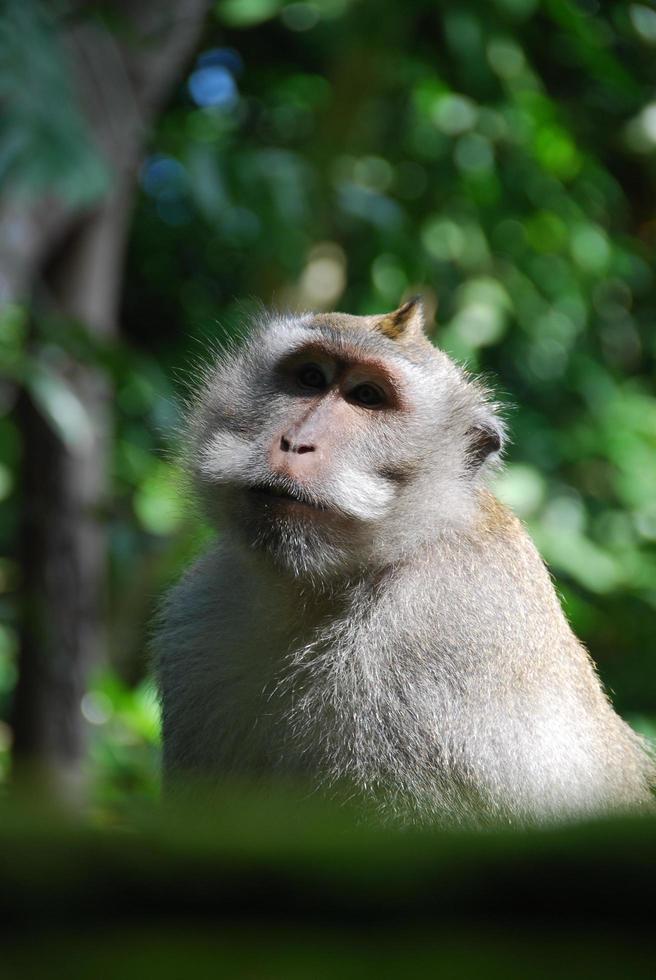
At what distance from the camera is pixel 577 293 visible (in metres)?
8.38

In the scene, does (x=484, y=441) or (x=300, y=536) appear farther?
(x=484, y=441)

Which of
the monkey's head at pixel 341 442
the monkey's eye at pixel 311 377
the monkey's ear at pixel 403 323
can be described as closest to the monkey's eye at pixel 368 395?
the monkey's head at pixel 341 442

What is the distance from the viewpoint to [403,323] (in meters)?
3.98

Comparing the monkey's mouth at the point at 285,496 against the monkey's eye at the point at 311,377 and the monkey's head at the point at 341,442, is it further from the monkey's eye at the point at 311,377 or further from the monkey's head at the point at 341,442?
the monkey's eye at the point at 311,377

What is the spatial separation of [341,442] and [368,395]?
33 centimetres

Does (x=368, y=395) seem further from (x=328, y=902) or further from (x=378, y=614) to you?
(x=328, y=902)

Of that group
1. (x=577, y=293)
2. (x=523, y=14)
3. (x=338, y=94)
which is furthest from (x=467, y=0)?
(x=577, y=293)

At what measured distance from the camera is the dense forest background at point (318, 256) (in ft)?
19.6

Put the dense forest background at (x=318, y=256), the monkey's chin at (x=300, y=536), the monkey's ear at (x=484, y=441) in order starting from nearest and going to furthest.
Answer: the monkey's chin at (x=300, y=536) → the monkey's ear at (x=484, y=441) → the dense forest background at (x=318, y=256)

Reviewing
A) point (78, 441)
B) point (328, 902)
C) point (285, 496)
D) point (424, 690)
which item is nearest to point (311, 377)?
point (285, 496)

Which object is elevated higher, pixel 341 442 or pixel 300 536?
pixel 341 442

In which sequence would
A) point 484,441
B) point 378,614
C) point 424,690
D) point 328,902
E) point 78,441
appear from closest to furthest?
point 328,902 → point 424,690 → point 378,614 → point 484,441 → point 78,441

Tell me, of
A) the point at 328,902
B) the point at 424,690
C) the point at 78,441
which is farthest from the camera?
the point at 78,441

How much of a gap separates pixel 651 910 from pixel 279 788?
2.76 m
